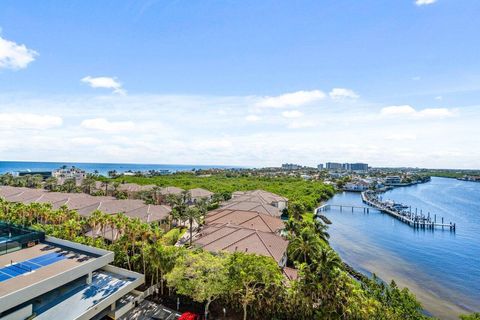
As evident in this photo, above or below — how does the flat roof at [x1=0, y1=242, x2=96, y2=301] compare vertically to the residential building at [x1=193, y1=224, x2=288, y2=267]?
above

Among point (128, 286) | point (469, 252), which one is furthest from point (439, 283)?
point (128, 286)

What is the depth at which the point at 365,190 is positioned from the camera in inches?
6722

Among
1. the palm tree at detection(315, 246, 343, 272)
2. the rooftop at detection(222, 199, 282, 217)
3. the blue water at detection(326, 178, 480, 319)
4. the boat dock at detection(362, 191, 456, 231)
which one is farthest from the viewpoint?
the boat dock at detection(362, 191, 456, 231)

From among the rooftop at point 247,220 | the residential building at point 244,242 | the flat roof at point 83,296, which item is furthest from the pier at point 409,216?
the flat roof at point 83,296

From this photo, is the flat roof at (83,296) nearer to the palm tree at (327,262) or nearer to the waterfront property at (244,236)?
the waterfront property at (244,236)

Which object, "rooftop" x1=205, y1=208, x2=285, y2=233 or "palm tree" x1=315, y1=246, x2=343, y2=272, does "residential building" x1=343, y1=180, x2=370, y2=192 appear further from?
"palm tree" x1=315, y1=246, x2=343, y2=272

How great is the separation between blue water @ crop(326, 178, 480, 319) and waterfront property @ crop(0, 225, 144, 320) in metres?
37.4

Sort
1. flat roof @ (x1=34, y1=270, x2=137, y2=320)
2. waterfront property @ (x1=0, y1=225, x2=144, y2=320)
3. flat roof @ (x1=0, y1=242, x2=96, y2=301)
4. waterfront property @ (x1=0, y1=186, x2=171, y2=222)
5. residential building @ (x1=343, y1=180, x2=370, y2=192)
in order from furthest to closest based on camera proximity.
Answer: residential building @ (x1=343, y1=180, x2=370, y2=192) → waterfront property @ (x1=0, y1=186, x2=171, y2=222) → flat roof @ (x1=34, y1=270, x2=137, y2=320) → flat roof @ (x1=0, y1=242, x2=96, y2=301) → waterfront property @ (x1=0, y1=225, x2=144, y2=320)

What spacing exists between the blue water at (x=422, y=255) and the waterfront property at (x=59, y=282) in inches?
1474

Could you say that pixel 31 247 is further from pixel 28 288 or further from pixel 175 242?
pixel 175 242

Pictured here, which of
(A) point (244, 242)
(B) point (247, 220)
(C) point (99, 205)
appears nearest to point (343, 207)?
(B) point (247, 220)

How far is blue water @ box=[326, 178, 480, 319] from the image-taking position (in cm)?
4281

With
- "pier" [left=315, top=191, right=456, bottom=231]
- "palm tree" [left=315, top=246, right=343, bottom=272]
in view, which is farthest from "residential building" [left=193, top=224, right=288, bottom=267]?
"pier" [left=315, top=191, right=456, bottom=231]

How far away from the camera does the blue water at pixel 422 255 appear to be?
4281 cm
